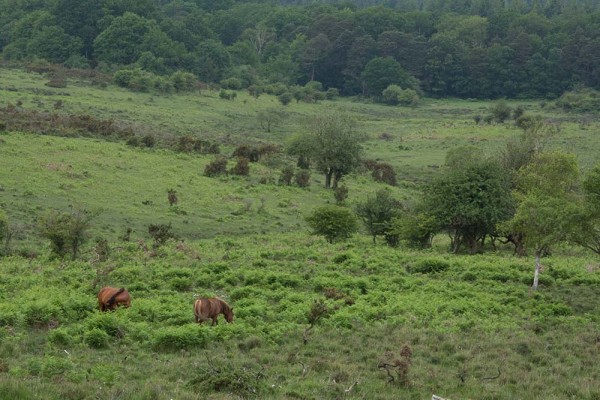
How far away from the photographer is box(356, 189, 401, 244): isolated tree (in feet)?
121

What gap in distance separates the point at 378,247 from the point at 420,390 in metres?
19.5

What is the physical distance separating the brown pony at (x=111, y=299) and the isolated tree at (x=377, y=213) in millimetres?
19606

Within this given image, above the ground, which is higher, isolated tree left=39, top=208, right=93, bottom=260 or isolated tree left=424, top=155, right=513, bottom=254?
isolated tree left=424, top=155, right=513, bottom=254

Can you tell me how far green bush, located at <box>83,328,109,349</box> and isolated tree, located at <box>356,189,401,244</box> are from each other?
872 inches

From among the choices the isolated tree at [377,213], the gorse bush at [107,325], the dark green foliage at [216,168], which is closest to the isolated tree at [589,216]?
the isolated tree at [377,213]

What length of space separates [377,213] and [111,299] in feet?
67.5

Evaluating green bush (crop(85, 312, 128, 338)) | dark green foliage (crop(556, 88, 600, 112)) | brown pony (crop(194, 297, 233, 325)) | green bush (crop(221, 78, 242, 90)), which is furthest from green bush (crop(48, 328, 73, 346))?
dark green foliage (crop(556, 88, 600, 112))

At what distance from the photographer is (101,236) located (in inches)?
1308

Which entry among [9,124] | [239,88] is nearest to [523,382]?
[9,124]

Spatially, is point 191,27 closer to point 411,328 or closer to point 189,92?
point 189,92

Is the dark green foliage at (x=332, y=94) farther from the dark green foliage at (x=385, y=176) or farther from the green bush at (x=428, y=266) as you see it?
the green bush at (x=428, y=266)

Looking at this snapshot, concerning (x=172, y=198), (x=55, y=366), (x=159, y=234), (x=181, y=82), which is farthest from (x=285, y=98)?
(x=55, y=366)

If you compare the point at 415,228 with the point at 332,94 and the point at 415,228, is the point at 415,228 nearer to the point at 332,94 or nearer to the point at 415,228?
the point at 415,228

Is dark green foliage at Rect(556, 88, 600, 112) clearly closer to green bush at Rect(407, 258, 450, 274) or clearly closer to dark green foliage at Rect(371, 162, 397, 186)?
dark green foliage at Rect(371, 162, 397, 186)
